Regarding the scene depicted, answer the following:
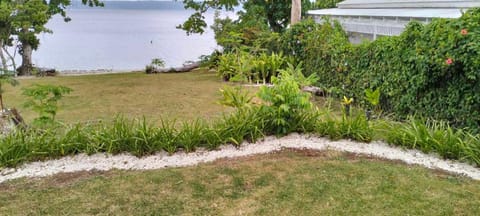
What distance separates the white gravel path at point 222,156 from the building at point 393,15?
15.4 feet

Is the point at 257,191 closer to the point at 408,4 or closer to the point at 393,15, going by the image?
the point at 393,15

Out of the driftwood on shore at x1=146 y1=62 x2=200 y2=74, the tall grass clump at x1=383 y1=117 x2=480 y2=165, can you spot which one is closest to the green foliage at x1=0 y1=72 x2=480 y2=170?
the tall grass clump at x1=383 y1=117 x2=480 y2=165

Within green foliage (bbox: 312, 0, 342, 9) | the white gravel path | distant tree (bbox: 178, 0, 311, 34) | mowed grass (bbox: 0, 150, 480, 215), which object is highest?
green foliage (bbox: 312, 0, 342, 9)

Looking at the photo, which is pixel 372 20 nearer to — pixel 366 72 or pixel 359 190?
pixel 366 72

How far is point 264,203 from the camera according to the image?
9.85ft

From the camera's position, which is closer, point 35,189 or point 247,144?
point 35,189

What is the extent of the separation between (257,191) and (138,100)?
15.8 ft

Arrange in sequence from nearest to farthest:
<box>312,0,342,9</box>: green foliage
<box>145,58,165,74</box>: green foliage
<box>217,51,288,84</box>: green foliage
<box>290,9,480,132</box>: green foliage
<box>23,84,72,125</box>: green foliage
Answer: <box>23,84,72,125</box>: green foliage → <box>290,9,480,132</box>: green foliage → <box>217,51,288,84</box>: green foliage → <box>145,58,165,74</box>: green foliage → <box>312,0,342,9</box>: green foliage

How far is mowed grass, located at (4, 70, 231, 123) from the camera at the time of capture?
6.25m

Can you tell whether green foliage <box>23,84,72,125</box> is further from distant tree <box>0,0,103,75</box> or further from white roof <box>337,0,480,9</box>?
distant tree <box>0,0,103,75</box>

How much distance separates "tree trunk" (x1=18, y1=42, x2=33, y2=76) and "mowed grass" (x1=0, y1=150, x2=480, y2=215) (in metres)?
14.6

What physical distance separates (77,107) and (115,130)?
3.09m

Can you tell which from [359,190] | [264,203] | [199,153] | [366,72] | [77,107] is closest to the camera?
[264,203]

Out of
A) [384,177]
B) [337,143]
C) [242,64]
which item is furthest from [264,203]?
[242,64]
